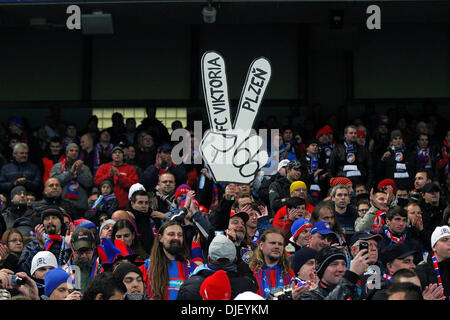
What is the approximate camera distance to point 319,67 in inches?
683

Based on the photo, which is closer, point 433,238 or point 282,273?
point 282,273

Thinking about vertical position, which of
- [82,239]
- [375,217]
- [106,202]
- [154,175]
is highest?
[154,175]

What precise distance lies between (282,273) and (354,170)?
5.38 meters

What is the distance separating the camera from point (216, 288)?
6383 millimetres

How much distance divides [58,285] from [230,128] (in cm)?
306

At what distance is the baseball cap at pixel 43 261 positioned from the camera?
8.52 metres

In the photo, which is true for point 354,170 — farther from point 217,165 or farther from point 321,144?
point 217,165

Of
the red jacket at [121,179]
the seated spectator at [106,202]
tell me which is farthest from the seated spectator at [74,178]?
the seated spectator at [106,202]

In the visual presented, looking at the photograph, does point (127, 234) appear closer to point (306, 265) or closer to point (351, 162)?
point (306, 265)

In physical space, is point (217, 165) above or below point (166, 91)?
below

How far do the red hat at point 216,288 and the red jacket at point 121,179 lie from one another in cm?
588

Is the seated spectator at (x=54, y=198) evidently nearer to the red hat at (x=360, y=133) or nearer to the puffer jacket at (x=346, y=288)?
the red hat at (x=360, y=133)

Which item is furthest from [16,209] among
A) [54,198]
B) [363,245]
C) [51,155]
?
[363,245]

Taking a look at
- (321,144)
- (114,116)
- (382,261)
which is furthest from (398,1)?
(382,261)
